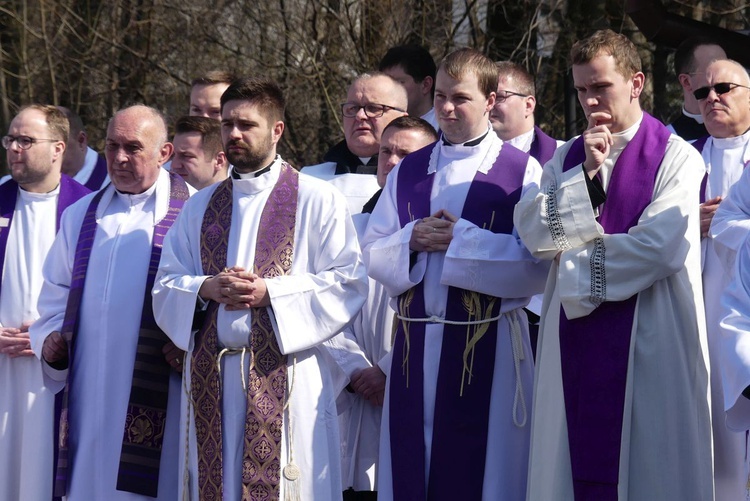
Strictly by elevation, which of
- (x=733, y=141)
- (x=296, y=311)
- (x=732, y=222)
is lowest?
(x=296, y=311)

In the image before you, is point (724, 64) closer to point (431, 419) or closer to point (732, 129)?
point (732, 129)

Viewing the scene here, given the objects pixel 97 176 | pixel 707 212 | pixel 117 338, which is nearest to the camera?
pixel 707 212

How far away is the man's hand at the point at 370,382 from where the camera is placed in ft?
21.9

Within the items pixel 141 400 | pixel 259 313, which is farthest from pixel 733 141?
pixel 141 400

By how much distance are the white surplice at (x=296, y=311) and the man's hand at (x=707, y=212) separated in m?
1.68

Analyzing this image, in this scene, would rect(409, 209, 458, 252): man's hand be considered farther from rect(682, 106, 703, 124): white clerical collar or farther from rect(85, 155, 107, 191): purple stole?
rect(85, 155, 107, 191): purple stole

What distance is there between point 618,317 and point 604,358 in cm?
18

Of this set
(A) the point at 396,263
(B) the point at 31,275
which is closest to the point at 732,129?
(A) the point at 396,263

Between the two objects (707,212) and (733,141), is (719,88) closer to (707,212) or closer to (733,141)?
(733,141)

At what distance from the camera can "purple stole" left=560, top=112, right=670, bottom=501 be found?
213 inches

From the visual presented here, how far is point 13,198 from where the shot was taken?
24.8 ft

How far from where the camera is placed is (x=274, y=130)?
641 centimetres

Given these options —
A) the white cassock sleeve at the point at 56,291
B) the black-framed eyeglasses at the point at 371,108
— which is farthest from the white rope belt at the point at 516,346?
the white cassock sleeve at the point at 56,291

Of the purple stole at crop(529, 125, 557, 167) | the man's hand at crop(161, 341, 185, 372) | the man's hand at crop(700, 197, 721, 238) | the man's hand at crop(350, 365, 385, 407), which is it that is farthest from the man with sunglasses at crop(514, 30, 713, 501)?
the man's hand at crop(161, 341, 185, 372)
